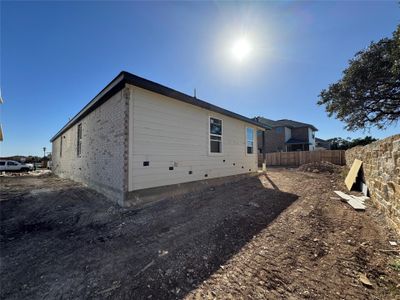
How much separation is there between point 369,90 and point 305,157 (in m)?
8.60

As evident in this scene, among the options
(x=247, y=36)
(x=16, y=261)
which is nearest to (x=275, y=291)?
(x=16, y=261)

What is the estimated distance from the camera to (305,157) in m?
18.8

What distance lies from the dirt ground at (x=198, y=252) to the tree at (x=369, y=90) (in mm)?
10990

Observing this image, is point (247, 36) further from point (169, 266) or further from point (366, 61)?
point (366, 61)

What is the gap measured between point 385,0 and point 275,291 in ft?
36.0

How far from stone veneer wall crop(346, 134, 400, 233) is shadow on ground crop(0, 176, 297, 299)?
2038 mm

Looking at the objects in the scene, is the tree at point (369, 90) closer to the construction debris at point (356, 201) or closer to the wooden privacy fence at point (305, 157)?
the wooden privacy fence at point (305, 157)

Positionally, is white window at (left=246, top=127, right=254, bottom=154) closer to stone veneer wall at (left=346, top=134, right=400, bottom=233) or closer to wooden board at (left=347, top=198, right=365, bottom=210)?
wooden board at (left=347, top=198, right=365, bottom=210)

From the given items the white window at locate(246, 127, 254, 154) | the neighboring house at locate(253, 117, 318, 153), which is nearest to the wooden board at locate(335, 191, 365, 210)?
the white window at locate(246, 127, 254, 154)

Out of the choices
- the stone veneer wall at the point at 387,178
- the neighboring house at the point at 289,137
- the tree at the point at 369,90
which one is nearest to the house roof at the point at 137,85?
the stone veneer wall at the point at 387,178

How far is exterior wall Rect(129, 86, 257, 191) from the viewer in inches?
208

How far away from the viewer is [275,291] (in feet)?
6.39

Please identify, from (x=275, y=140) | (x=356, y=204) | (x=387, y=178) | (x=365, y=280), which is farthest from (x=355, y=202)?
(x=275, y=140)

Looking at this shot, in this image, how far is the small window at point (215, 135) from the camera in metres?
8.18
